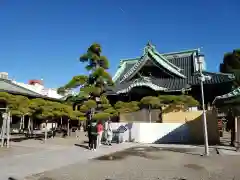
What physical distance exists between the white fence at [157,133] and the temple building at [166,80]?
420cm

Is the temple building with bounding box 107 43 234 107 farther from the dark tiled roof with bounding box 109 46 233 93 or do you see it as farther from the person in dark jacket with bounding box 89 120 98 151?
the person in dark jacket with bounding box 89 120 98 151

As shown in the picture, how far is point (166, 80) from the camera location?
2525cm

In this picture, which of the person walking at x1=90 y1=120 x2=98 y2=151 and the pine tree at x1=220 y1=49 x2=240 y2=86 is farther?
the pine tree at x1=220 y1=49 x2=240 y2=86

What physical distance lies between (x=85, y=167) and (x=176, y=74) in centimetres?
1814

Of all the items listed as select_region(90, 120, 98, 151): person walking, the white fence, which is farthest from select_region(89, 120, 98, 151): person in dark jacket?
the white fence

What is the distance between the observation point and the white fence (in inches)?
738

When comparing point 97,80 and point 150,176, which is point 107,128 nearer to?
point 97,80

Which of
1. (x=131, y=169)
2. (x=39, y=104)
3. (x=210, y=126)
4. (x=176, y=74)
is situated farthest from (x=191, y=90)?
(x=131, y=169)

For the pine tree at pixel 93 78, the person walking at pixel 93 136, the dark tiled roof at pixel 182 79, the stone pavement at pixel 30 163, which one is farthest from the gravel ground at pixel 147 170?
the dark tiled roof at pixel 182 79

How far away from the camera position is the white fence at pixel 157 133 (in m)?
18.8

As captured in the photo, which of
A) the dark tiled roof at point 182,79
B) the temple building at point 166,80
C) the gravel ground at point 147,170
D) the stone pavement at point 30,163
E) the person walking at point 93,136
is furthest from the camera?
the temple building at point 166,80

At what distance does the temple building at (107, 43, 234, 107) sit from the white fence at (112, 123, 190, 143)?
4203mm

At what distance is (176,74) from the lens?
2512 centimetres

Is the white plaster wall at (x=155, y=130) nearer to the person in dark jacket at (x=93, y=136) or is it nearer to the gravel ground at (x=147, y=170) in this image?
the person in dark jacket at (x=93, y=136)
